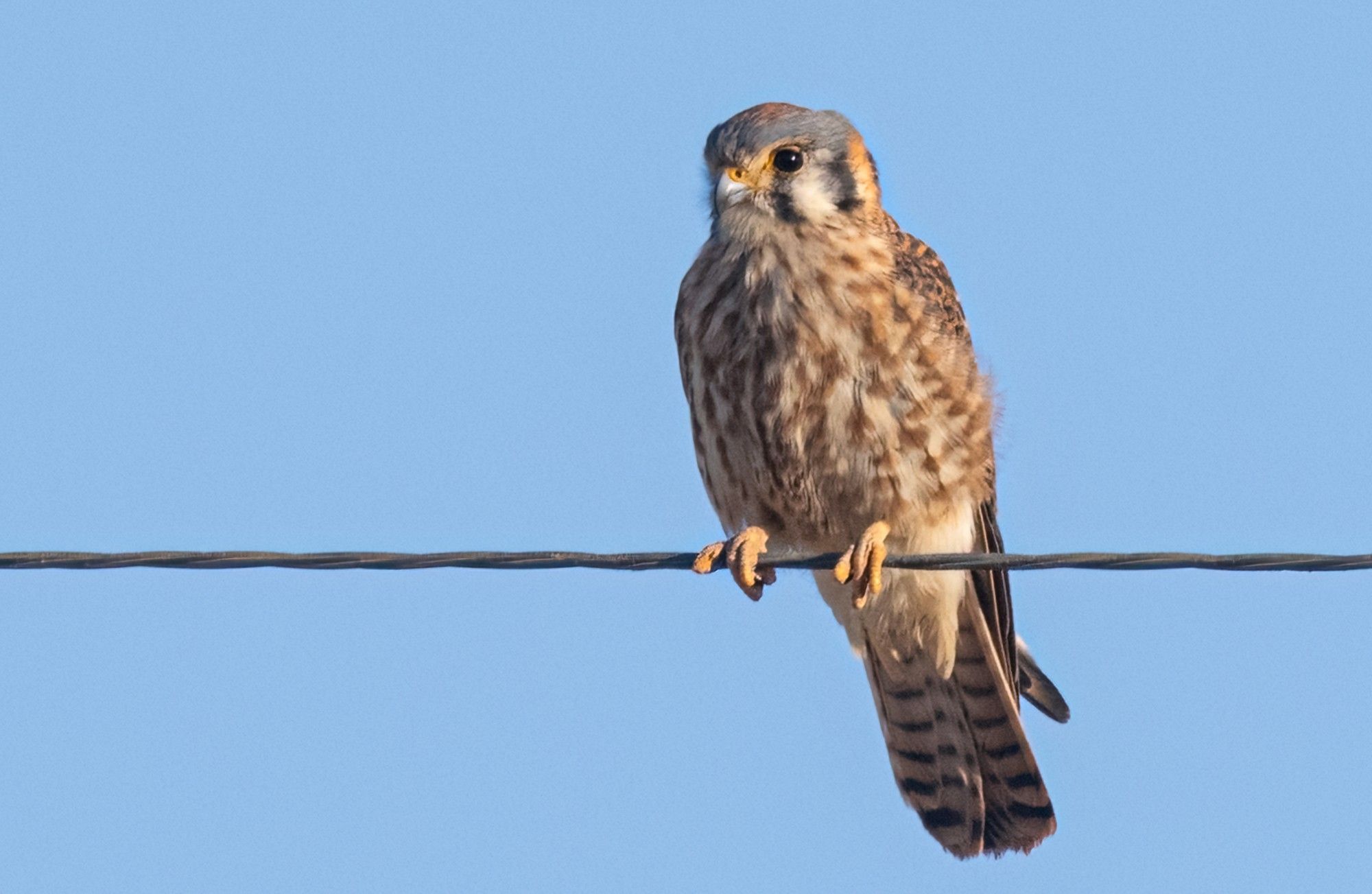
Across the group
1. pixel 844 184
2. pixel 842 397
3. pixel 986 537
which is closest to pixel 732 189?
pixel 844 184

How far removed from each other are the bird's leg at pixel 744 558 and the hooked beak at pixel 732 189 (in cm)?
91

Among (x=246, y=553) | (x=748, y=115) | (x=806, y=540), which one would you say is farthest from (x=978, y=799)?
(x=246, y=553)

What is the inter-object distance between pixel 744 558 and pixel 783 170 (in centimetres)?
111

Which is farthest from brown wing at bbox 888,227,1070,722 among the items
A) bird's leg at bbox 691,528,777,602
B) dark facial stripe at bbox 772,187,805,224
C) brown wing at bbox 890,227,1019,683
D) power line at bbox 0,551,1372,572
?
power line at bbox 0,551,1372,572

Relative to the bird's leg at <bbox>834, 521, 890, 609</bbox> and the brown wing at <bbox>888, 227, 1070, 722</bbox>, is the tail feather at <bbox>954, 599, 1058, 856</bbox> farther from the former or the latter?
the bird's leg at <bbox>834, 521, 890, 609</bbox>

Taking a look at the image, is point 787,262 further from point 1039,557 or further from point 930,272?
point 1039,557

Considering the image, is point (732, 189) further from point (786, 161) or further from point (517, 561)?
point (517, 561)

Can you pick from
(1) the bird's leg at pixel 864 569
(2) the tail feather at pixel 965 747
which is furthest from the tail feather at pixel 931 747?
(1) the bird's leg at pixel 864 569

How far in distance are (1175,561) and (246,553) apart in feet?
5.50

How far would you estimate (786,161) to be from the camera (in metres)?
5.44

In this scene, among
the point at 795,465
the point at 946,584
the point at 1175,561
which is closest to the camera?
the point at 1175,561

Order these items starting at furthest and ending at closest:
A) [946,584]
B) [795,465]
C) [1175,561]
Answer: [946,584] < [795,465] < [1175,561]

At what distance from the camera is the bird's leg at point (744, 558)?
4965mm

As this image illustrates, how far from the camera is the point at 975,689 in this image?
19.2 feet
